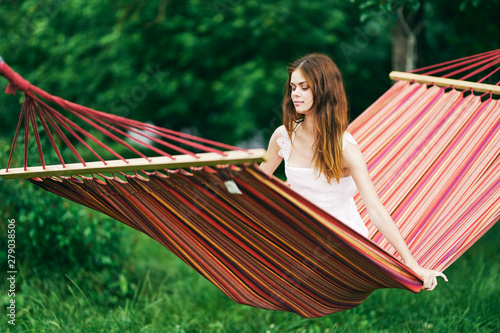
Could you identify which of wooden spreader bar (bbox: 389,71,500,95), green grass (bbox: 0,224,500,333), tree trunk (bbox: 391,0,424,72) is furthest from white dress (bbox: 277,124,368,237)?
tree trunk (bbox: 391,0,424,72)

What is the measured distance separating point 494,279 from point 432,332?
2.57ft

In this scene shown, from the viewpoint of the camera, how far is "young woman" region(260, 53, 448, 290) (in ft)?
5.85

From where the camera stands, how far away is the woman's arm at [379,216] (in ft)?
5.68

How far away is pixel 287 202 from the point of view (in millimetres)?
1504

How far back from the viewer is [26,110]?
180cm

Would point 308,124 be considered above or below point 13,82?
below

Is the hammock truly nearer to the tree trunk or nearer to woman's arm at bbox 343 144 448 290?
woman's arm at bbox 343 144 448 290

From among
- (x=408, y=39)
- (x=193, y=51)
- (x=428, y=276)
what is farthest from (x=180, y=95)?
(x=428, y=276)

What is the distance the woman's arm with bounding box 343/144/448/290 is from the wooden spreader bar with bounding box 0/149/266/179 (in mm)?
520

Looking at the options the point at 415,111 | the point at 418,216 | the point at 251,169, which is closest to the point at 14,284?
the point at 251,169

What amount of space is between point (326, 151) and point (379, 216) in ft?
0.96

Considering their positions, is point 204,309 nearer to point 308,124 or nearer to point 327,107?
point 308,124

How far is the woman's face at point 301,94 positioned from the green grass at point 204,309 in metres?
1.15

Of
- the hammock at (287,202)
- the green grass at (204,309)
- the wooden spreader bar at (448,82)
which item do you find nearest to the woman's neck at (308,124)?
the hammock at (287,202)
